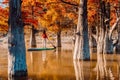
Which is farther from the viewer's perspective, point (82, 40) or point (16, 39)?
point (82, 40)

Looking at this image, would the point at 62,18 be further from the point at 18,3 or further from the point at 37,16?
the point at 18,3

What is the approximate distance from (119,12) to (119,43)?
13.9ft

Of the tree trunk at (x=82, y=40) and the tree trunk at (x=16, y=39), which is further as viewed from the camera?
the tree trunk at (x=82, y=40)

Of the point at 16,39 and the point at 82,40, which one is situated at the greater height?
the point at 16,39

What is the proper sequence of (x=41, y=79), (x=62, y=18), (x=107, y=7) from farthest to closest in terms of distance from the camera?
(x=62, y=18)
(x=107, y=7)
(x=41, y=79)

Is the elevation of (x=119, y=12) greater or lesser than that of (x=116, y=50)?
greater

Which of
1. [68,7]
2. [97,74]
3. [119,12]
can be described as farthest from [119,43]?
[97,74]

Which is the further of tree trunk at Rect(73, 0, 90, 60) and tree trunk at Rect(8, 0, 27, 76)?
tree trunk at Rect(73, 0, 90, 60)

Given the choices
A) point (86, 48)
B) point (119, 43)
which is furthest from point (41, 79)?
point (119, 43)

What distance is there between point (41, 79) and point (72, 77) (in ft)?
5.37

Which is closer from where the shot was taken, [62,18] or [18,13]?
[18,13]

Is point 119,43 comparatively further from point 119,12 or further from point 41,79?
point 41,79

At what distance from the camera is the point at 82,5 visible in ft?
98.9

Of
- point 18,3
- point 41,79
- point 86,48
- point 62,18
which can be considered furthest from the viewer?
point 62,18
